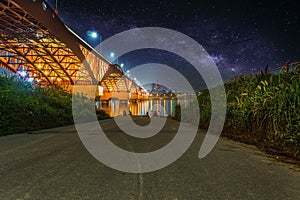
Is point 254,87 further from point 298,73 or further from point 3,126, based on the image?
point 3,126

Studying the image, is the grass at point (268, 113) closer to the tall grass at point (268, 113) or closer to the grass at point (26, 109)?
the tall grass at point (268, 113)

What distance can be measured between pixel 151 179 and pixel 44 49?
3454cm

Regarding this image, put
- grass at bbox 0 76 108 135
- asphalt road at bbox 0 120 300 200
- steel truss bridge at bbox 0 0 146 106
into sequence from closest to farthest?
asphalt road at bbox 0 120 300 200 < grass at bbox 0 76 108 135 < steel truss bridge at bbox 0 0 146 106

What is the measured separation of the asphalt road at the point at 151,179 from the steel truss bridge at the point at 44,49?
1343 cm

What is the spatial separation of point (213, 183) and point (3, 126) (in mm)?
9039

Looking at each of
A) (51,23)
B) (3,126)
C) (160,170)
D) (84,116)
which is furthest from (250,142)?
(51,23)

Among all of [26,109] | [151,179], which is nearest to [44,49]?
[26,109]

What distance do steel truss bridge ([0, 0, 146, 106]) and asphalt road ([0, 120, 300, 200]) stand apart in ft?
44.1

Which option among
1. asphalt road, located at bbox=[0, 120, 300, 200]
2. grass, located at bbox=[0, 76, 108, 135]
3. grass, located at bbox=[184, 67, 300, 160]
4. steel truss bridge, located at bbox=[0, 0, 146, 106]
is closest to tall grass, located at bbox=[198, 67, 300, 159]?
grass, located at bbox=[184, 67, 300, 160]

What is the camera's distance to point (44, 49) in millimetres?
32875

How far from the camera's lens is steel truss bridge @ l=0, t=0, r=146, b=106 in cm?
2073

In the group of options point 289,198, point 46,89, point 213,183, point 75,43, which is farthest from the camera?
point 75,43

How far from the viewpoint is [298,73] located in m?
5.52

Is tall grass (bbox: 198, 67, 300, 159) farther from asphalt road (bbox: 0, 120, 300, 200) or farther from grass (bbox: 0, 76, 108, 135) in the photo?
grass (bbox: 0, 76, 108, 135)
